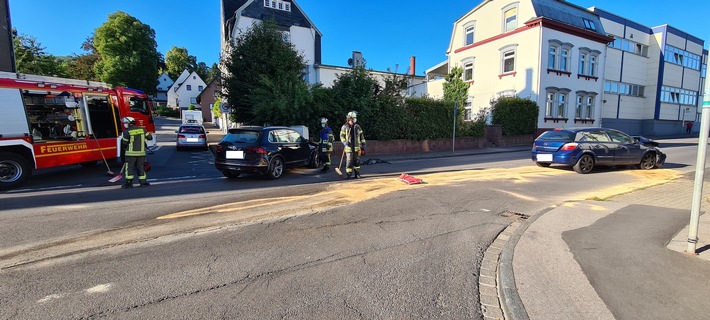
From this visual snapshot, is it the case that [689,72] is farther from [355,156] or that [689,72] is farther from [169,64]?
[169,64]

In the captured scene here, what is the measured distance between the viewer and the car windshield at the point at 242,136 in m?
9.19

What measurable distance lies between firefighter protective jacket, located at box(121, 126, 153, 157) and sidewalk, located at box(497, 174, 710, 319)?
843 cm

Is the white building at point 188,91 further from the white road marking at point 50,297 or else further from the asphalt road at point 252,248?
the white road marking at point 50,297

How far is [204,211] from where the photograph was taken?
6.00 m

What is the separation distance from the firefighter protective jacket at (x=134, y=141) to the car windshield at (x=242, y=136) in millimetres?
1977

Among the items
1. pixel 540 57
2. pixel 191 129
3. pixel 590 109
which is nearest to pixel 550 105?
pixel 540 57

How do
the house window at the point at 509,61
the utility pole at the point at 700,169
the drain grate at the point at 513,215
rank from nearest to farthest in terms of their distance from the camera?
the utility pole at the point at 700,169 < the drain grate at the point at 513,215 < the house window at the point at 509,61

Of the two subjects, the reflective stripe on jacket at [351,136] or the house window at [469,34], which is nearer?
the reflective stripe on jacket at [351,136]

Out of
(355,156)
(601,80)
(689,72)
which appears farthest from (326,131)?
(689,72)

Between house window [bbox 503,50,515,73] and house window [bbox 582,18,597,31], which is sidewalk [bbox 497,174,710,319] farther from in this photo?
house window [bbox 582,18,597,31]

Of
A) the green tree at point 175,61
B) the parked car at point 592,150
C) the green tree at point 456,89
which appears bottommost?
the parked car at point 592,150

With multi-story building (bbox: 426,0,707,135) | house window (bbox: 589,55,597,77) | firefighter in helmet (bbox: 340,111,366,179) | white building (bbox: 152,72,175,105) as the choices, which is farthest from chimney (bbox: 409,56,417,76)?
white building (bbox: 152,72,175,105)

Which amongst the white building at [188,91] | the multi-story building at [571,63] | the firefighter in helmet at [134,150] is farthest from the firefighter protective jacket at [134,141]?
the white building at [188,91]

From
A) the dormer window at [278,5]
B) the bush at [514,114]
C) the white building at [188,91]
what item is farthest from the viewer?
the white building at [188,91]
